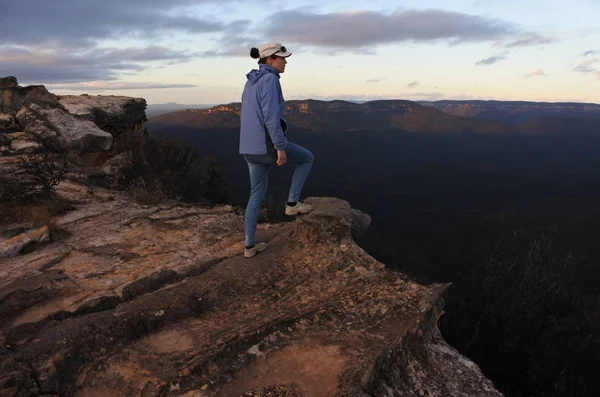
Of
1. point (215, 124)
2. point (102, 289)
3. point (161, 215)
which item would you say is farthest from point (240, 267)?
point (215, 124)

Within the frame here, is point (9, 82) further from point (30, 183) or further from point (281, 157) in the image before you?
point (281, 157)

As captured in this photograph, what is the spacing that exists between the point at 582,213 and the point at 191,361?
112 metres

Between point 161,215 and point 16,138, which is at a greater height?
point 16,138

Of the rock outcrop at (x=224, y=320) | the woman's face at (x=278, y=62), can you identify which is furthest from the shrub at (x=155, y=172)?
the woman's face at (x=278, y=62)

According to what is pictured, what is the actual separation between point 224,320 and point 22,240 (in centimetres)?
354

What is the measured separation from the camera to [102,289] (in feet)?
14.6

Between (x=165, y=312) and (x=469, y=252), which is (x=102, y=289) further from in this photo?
(x=469, y=252)

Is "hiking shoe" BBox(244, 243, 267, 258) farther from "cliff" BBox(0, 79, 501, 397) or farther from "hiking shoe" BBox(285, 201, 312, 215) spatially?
"hiking shoe" BBox(285, 201, 312, 215)

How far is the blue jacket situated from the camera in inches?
163

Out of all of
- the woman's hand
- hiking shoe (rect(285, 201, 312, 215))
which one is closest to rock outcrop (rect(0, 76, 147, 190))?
hiking shoe (rect(285, 201, 312, 215))

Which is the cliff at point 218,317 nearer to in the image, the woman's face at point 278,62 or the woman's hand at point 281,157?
the woman's hand at point 281,157

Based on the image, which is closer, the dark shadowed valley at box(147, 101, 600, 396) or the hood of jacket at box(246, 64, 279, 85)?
the hood of jacket at box(246, 64, 279, 85)

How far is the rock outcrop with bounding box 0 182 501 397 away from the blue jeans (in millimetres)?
503

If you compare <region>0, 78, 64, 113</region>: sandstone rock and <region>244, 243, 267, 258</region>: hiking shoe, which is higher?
<region>0, 78, 64, 113</region>: sandstone rock
